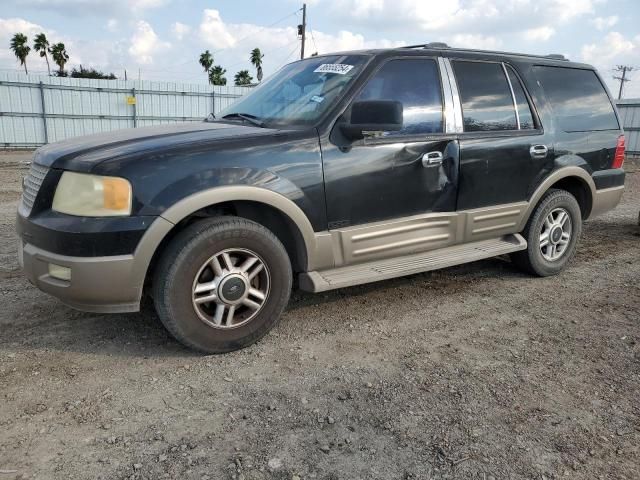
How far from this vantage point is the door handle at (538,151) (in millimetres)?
4574

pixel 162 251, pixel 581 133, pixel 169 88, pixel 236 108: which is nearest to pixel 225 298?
pixel 162 251

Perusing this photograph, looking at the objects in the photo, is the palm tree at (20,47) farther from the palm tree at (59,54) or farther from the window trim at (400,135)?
the window trim at (400,135)

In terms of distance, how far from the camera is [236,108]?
440 cm

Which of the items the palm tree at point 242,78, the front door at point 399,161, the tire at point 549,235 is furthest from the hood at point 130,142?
the palm tree at point 242,78

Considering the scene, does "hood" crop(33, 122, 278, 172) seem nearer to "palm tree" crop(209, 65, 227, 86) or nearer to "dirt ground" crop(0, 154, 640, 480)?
"dirt ground" crop(0, 154, 640, 480)

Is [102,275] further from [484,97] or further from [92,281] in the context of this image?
[484,97]

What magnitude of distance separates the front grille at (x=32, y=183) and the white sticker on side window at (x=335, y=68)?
2.07 m

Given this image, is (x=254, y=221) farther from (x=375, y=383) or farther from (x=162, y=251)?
(x=375, y=383)

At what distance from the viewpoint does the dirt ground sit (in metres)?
2.35

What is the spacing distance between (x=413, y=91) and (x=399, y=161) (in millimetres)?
607

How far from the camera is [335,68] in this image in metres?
3.98

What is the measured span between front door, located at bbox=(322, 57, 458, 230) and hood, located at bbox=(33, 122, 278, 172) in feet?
1.87

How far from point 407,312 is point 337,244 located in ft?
2.95

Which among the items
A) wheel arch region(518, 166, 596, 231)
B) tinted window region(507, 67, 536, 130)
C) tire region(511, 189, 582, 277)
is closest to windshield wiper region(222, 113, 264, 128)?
tinted window region(507, 67, 536, 130)
